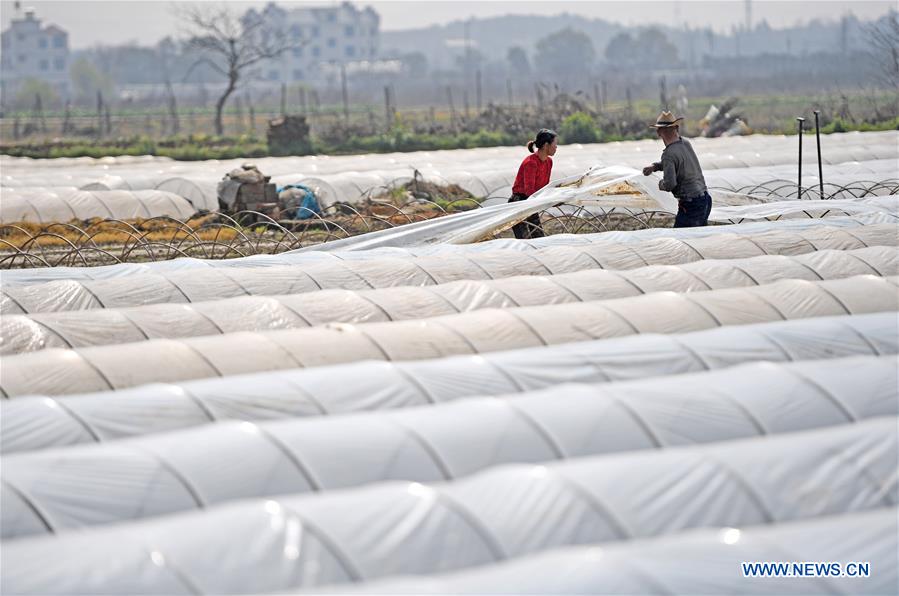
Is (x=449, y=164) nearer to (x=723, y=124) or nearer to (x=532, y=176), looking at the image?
(x=723, y=124)

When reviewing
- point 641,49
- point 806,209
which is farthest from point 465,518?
point 641,49

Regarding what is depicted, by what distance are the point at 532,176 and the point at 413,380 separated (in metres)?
8.79

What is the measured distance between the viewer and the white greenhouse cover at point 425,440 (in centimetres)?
771

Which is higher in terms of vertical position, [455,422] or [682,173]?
[682,173]

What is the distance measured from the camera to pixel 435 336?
36.6 ft

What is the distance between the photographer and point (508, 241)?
16.4 m

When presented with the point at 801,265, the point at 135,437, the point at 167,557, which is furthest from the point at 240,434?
the point at 801,265

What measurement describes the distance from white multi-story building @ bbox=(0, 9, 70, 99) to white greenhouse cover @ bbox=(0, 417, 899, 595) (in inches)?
6923

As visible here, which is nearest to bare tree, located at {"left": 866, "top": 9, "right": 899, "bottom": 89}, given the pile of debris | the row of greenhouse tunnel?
the pile of debris

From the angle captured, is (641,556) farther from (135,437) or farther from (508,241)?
(508,241)

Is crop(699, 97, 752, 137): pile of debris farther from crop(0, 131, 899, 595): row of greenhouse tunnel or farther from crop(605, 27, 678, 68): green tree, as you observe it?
crop(605, 27, 678, 68): green tree

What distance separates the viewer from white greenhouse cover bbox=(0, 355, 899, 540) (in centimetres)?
771

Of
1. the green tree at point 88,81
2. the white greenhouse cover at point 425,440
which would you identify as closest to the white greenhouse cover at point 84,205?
the white greenhouse cover at point 425,440

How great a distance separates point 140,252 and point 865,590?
18542 mm
